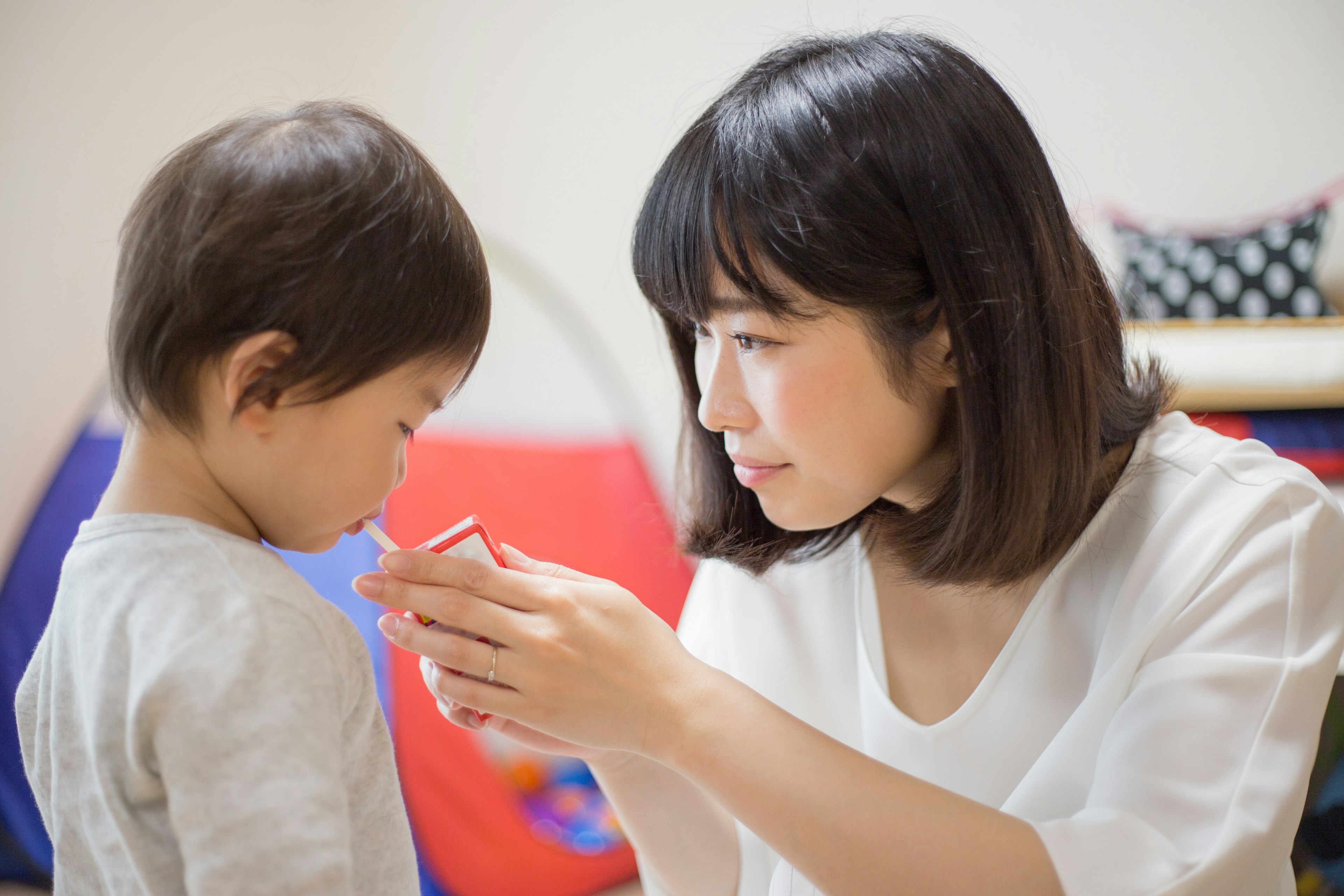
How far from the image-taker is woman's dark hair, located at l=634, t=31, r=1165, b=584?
0.76 m

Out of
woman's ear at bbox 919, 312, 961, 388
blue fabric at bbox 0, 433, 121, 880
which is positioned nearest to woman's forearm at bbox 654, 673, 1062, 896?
woman's ear at bbox 919, 312, 961, 388

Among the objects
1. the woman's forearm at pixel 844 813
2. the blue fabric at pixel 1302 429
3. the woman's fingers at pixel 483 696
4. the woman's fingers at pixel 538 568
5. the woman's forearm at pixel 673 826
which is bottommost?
the blue fabric at pixel 1302 429

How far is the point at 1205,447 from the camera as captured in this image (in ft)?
2.86

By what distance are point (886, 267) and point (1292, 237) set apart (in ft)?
5.49

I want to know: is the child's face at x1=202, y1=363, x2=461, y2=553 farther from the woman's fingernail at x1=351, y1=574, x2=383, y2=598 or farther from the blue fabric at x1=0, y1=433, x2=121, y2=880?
the blue fabric at x1=0, y1=433, x2=121, y2=880

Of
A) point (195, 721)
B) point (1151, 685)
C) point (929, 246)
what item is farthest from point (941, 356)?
point (195, 721)

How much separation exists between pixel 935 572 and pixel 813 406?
9.0 inches

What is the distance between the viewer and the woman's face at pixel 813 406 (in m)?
0.78

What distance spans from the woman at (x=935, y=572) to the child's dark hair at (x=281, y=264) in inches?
6.0

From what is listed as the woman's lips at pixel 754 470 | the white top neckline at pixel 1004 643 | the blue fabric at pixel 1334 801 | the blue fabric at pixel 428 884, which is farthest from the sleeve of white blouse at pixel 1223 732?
the blue fabric at pixel 428 884

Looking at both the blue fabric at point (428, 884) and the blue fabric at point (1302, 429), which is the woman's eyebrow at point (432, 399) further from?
the blue fabric at point (1302, 429)

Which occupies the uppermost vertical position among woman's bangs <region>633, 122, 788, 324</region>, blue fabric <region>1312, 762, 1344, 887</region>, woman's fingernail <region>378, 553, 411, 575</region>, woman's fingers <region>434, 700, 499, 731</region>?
woman's bangs <region>633, 122, 788, 324</region>

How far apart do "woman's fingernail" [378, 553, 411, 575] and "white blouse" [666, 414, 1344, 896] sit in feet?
1.65

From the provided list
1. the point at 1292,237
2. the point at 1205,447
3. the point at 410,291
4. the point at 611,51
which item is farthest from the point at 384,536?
the point at 1292,237
